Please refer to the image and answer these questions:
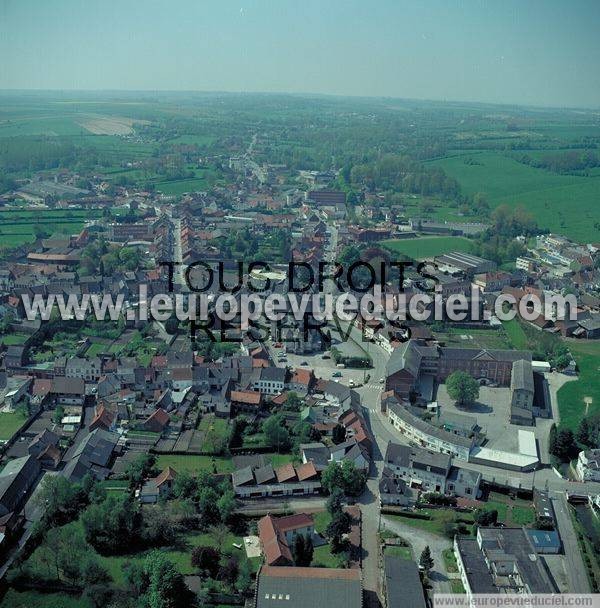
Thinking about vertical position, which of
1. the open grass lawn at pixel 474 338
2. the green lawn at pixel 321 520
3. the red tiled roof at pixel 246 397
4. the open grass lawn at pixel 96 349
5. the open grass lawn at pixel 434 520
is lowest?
the green lawn at pixel 321 520

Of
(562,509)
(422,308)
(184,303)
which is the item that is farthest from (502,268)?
(562,509)

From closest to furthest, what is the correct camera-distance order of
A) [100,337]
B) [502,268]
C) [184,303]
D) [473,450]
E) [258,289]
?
[473,450]
[100,337]
[184,303]
[258,289]
[502,268]

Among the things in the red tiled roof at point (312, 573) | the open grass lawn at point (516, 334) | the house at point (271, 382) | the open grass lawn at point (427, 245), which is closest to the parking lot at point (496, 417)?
the open grass lawn at point (516, 334)

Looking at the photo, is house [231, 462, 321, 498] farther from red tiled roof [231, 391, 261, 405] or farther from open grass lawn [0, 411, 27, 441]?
open grass lawn [0, 411, 27, 441]

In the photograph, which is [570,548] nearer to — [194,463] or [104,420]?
[194,463]

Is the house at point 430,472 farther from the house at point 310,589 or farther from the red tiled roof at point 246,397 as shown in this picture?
the red tiled roof at point 246,397

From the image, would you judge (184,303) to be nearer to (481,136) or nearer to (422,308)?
(422,308)

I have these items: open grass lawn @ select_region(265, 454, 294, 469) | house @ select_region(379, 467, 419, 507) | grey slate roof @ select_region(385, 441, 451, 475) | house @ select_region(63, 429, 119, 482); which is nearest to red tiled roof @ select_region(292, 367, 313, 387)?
open grass lawn @ select_region(265, 454, 294, 469)

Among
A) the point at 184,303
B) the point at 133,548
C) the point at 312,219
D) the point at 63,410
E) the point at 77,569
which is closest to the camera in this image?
the point at 77,569
